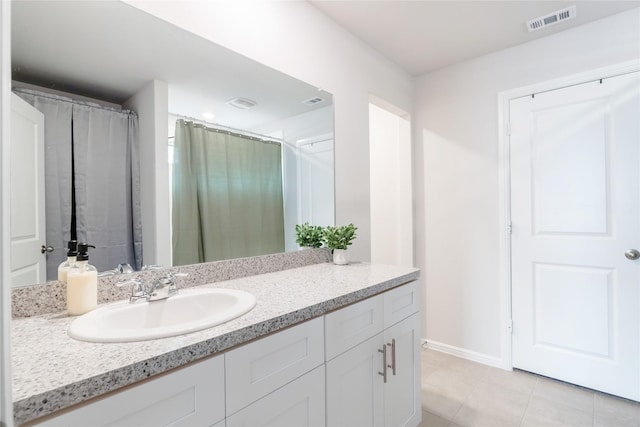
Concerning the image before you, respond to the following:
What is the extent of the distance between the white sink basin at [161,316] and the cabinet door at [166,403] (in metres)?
0.11

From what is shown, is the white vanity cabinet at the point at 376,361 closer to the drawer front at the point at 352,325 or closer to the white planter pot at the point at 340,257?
the drawer front at the point at 352,325

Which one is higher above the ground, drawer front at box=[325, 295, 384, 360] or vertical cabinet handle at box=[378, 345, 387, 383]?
drawer front at box=[325, 295, 384, 360]

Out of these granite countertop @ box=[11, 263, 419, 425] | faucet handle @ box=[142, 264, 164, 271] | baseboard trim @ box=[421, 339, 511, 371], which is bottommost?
baseboard trim @ box=[421, 339, 511, 371]

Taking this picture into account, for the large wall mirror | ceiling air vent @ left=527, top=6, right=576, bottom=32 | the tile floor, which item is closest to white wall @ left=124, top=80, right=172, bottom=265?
the large wall mirror

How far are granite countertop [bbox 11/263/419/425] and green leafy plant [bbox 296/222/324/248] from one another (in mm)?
638

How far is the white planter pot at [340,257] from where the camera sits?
188cm

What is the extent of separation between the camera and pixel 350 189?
2137 millimetres

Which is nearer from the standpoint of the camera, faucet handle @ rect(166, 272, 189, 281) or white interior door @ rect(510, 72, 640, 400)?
faucet handle @ rect(166, 272, 189, 281)

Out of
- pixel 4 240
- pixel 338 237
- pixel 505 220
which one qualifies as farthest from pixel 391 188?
pixel 4 240

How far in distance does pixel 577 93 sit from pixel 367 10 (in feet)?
4.98

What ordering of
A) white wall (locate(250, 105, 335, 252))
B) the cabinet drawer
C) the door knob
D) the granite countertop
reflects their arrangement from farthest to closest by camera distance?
the door knob
white wall (locate(250, 105, 335, 252))
the cabinet drawer
the granite countertop

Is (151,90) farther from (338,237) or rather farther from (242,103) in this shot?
(338,237)

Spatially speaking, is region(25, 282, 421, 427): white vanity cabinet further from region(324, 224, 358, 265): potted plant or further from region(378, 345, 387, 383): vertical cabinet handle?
region(324, 224, 358, 265): potted plant

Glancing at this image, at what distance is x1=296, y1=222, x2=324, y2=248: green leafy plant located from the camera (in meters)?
1.86
